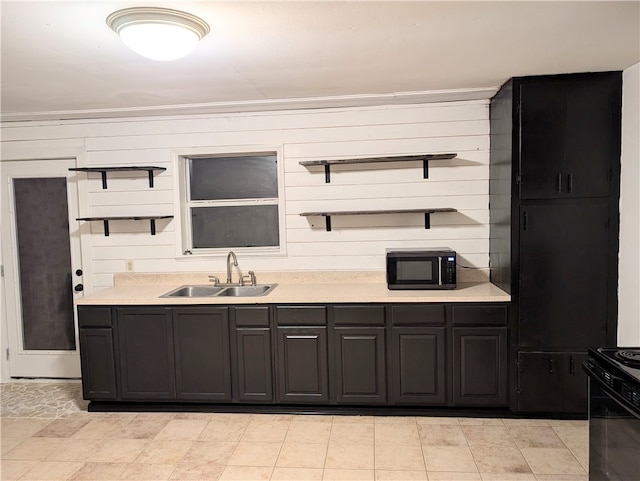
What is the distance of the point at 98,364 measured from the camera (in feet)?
11.8

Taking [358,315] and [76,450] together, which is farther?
[358,315]

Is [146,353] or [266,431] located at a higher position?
[146,353]

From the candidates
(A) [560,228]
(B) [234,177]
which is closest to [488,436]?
Answer: (A) [560,228]

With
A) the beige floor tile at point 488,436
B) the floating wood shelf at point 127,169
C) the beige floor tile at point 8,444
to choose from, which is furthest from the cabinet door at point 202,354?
the beige floor tile at point 488,436

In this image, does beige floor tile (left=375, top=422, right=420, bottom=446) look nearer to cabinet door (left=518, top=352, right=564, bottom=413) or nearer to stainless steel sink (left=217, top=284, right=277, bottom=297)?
cabinet door (left=518, top=352, right=564, bottom=413)

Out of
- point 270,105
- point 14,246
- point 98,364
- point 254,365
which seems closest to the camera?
point 254,365

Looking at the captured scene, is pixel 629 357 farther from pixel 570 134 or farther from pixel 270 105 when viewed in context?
pixel 270 105

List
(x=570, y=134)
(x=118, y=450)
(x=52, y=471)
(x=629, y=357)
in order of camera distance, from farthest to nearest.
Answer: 1. (x=570, y=134)
2. (x=118, y=450)
3. (x=52, y=471)
4. (x=629, y=357)

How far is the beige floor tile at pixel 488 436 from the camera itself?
301 centimetres

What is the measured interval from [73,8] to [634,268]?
323 cm

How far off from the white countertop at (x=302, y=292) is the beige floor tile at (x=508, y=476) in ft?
3.51

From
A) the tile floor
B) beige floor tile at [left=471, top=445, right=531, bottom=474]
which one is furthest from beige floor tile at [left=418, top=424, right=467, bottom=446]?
beige floor tile at [left=471, top=445, right=531, bottom=474]

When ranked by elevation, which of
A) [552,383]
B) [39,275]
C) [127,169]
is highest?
[127,169]

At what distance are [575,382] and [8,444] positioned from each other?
3.70 metres
